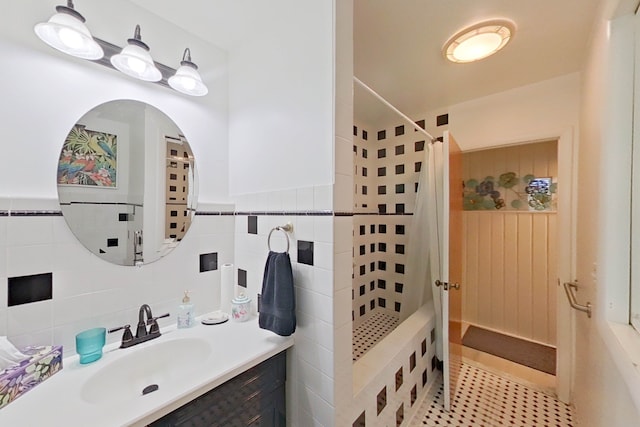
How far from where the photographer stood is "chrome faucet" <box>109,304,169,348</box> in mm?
1053

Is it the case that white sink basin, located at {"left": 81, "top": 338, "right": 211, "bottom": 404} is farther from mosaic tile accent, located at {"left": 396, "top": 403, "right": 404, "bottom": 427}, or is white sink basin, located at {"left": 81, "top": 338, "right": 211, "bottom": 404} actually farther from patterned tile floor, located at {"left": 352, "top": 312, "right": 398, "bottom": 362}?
patterned tile floor, located at {"left": 352, "top": 312, "right": 398, "bottom": 362}

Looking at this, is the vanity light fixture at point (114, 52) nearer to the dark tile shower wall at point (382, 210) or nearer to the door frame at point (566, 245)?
the dark tile shower wall at point (382, 210)

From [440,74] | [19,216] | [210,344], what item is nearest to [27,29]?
[19,216]

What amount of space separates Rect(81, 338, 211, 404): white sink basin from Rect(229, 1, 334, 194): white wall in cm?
81

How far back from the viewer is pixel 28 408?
2.30ft

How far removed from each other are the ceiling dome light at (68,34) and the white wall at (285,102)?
63 cm

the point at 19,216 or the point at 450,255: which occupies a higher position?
the point at 19,216

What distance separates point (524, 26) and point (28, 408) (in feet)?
8.28

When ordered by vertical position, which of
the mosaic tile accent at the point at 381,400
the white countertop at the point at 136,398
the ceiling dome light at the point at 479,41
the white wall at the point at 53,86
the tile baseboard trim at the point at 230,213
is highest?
the ceiling dome light at the point at 479,41

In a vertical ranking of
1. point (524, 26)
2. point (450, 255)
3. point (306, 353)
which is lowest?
point (306, 353)

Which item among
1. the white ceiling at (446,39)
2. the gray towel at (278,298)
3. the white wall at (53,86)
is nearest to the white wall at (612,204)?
the white ceiling at (446,39)

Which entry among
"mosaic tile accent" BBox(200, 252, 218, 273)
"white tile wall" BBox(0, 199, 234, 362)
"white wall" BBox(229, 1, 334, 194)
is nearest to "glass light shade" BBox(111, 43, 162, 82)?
"white wall" BBox(229, 1, 334, 194)

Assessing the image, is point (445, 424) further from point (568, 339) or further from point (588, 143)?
point (588, 143)

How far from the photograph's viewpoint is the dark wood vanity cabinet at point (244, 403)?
0.79 m
